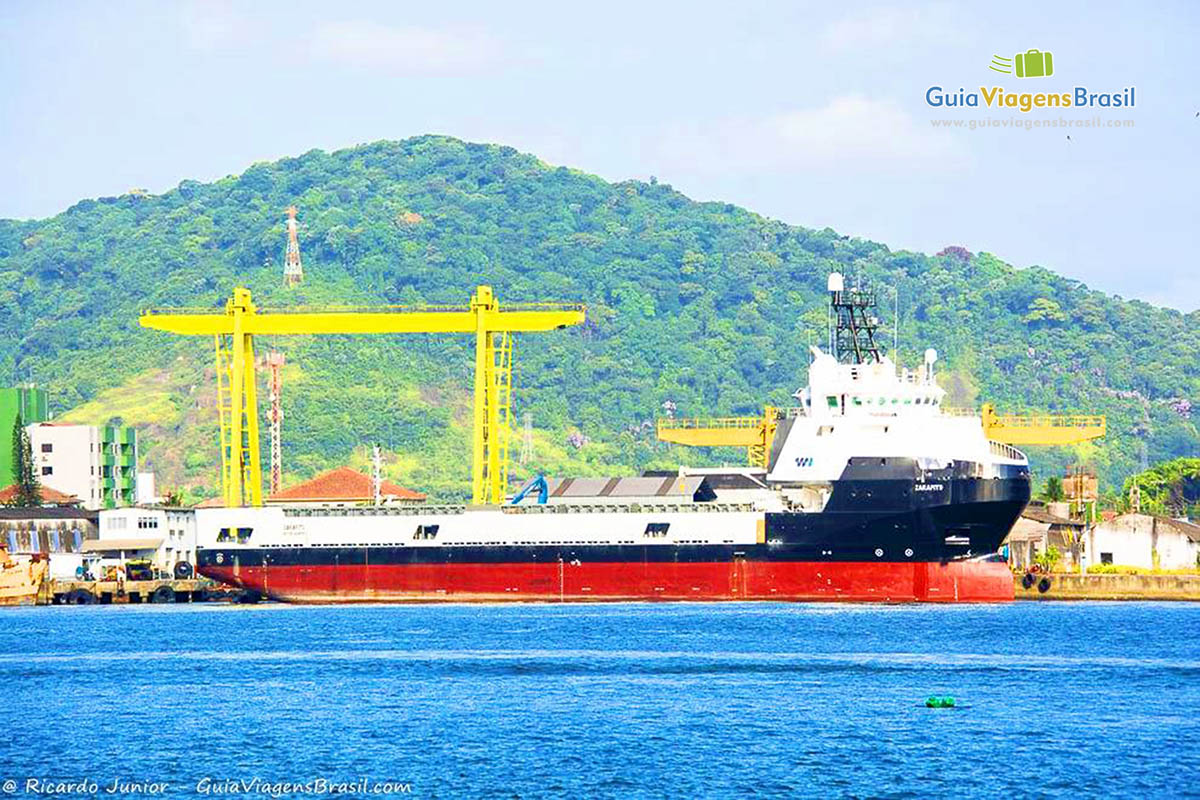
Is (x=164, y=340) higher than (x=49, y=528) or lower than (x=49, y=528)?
higher

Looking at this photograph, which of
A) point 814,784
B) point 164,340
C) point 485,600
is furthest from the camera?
point 164,340

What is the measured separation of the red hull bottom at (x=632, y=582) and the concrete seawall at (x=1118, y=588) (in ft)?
14.0

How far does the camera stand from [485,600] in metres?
73.7

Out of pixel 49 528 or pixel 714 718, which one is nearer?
pixel 714 718

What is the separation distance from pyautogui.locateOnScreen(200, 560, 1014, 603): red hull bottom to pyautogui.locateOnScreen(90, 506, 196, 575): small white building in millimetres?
15513

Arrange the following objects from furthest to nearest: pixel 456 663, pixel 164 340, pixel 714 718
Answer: pixel 164 340, pixel 456 663, pixel 714 718

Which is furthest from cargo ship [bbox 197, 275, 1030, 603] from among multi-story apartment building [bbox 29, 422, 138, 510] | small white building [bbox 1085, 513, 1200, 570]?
multi-story apartment building [bbox 29, 422, 138, 510]

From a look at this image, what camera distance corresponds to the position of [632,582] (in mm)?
72125

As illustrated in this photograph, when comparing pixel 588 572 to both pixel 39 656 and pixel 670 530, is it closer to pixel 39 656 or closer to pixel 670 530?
pixel 670 530

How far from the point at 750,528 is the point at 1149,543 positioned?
18861 mm

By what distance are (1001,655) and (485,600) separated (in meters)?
26.1

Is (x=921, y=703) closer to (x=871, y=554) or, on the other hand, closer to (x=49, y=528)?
(x=871, y=554)

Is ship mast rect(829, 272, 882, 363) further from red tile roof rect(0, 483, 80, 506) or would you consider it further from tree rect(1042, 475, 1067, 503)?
red tile roof rect(0, 483, 80, 506)

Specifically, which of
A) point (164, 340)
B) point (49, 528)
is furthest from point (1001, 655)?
point (164, 340)
